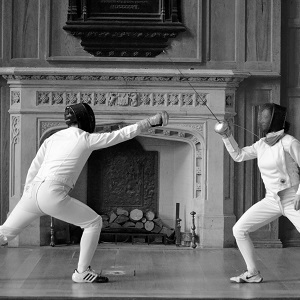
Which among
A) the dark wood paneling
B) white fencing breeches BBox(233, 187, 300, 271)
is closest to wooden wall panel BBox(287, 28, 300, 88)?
white fencing breeches BBox(233, 187, 300, 271)

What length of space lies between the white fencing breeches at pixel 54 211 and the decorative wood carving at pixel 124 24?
2.59 meters

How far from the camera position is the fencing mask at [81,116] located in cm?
687

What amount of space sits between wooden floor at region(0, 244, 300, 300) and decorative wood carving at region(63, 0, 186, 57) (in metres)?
2.10

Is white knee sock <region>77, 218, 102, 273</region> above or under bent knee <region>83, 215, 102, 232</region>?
under

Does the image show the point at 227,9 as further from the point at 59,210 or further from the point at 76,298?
the point at 76,298

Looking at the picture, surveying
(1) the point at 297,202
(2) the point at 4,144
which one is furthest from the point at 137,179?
(1) the point at 297,202

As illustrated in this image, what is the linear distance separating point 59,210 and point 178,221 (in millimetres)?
2779

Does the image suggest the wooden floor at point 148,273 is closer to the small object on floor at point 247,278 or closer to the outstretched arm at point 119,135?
the small object on floor at point 247,278

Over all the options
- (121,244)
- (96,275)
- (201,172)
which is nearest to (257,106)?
(201,172)

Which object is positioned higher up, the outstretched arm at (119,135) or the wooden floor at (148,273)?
the outstretched arm at (119,135)

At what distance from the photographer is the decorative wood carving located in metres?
8.85

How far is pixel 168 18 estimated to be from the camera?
29.3ft

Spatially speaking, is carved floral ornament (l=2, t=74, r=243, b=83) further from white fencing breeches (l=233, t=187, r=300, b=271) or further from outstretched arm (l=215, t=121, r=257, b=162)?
white fencing breeches (l=233, t=187, r=300, b=271)

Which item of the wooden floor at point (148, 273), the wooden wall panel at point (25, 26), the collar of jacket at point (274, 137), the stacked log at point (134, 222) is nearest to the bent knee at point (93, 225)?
the wooden floor at point (148, 273)
